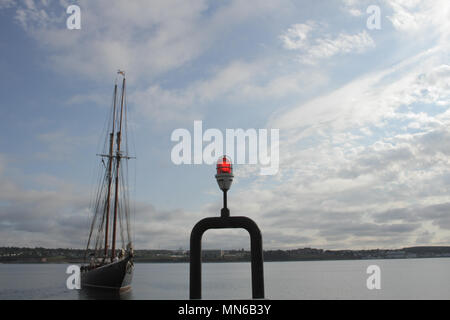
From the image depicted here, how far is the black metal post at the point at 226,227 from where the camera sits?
6391 mm

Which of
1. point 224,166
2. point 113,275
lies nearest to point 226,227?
point 224,166

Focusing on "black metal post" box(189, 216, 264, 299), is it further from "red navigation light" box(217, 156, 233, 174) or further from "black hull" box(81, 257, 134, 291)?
"black hull" box(81, 257, 134, 291)

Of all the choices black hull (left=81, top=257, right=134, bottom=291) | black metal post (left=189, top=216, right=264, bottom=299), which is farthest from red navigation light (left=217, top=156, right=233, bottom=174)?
black hull (left=81, top=257, right=134, bottom=291)

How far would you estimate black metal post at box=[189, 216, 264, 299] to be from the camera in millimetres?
6391

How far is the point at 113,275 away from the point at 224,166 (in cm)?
7139

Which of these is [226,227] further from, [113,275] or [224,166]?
[113,275]

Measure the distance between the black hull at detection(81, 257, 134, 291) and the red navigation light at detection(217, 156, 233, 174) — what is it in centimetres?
6712
